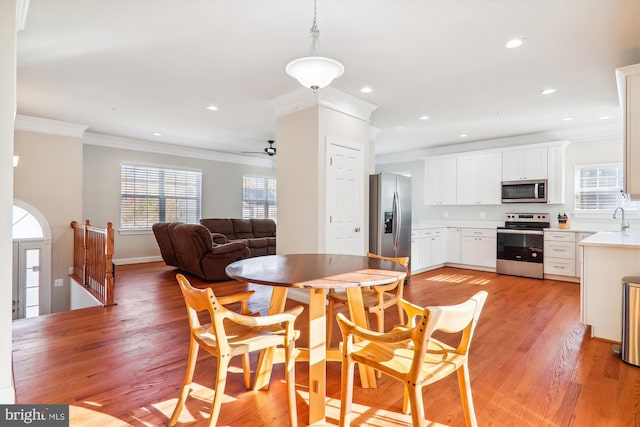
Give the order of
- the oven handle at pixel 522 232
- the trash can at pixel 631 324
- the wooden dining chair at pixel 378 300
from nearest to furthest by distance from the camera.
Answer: the wooden dining chair at pixel 378 300
the trash can at pixel 631 324
the oven handle at pixel 522 232

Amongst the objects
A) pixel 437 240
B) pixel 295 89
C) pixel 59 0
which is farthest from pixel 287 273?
pixel 437 240

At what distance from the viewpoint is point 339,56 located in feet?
10.1

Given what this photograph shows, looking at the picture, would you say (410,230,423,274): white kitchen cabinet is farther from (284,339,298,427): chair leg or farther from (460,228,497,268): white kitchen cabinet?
(284,339,298,427): chair leg

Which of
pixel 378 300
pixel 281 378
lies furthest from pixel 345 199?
pixel 281 378

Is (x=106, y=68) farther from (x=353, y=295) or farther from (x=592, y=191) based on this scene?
Result: (x=592, y=191)

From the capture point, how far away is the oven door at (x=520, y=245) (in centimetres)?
560

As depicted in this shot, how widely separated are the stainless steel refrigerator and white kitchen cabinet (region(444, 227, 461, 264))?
174 cm

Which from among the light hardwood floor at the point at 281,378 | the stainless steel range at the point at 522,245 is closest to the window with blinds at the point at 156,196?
the light hardwood floor at the point at 281,378

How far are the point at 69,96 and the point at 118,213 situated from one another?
3.14m

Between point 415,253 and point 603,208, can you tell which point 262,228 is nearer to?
point 415,253

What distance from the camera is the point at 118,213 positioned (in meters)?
6.83

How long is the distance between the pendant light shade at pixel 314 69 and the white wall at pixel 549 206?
5.53 metres

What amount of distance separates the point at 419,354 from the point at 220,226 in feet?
21.5

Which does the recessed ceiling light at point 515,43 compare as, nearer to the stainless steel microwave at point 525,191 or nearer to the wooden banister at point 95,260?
the stainless steel microwave at point 525,191
